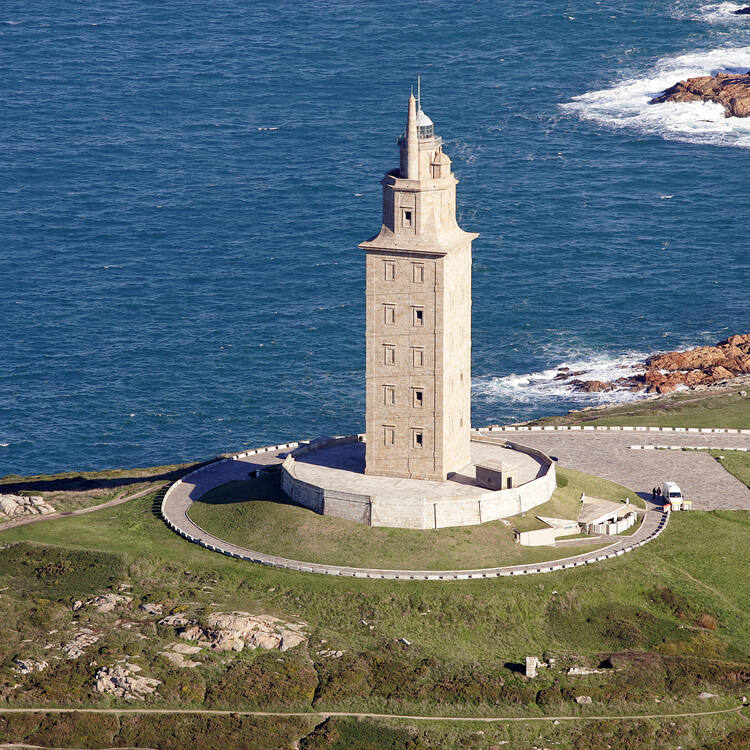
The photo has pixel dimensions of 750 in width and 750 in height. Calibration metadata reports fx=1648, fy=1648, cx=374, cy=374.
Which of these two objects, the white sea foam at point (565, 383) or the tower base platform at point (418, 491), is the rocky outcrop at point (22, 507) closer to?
the tower base platform at point (418, 491)

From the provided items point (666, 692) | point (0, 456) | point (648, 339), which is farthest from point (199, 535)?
point (648, 339)

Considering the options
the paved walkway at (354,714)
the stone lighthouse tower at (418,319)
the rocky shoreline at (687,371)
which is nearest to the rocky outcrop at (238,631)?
the paved walkway at (354,714)

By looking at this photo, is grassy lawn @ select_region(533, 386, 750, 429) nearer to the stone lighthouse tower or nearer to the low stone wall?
the low stone wall

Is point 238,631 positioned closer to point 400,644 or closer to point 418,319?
point 400,644

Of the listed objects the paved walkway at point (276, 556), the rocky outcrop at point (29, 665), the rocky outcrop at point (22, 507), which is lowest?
the rocky outcrop at point (29, 665)

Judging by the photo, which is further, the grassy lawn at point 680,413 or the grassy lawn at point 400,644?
the grassy lawn at point 680,413

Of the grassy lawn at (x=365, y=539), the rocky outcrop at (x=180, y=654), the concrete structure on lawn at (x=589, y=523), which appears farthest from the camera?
the concrete structure on lawn at (x=589, y=523)

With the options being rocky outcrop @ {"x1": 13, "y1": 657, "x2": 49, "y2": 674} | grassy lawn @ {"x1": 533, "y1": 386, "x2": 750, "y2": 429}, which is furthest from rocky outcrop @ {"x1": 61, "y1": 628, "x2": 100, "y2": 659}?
grassy lawn @ {"x1": 533, "y1": 386, "x2": 750, "y2": 429}
